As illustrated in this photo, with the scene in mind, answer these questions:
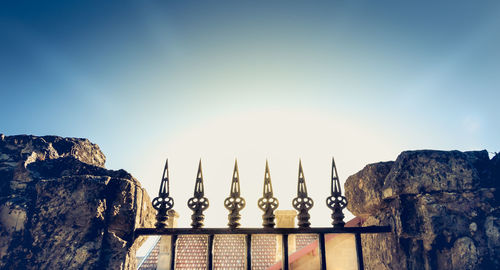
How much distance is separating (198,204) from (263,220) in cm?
68

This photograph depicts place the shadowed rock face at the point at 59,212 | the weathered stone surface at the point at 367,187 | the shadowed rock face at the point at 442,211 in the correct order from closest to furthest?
the shadowed rock face at the point at 59,212 < the shadowed rock face at the point at 442,211 < the weathered stone surface at the point at 367,187

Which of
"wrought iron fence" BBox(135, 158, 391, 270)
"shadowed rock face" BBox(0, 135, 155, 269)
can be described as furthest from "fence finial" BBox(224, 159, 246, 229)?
"shadowed rock face" BBox(0, 135, 155, 269)

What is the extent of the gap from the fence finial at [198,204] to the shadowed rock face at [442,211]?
1.90 m

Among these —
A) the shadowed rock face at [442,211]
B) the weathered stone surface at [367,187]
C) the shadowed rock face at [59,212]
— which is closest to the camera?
the shadowed rock face at [59,212]

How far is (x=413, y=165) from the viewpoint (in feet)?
9.23

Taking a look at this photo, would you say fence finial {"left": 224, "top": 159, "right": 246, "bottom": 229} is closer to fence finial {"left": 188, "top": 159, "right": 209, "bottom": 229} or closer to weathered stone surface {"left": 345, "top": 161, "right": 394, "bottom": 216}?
fence finial {"left": 188, "top": 159, "right": 209, "bottom": 229}

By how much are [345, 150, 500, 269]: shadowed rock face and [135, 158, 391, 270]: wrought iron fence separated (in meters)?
0.26

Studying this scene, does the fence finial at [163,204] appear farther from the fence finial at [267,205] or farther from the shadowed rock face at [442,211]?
the shadowed rock face at [442,211]

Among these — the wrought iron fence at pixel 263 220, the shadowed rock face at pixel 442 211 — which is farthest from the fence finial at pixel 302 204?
the shadowed rock face at pixel 442 211

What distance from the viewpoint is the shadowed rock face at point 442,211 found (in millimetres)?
2531

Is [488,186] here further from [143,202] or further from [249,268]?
[143,202]

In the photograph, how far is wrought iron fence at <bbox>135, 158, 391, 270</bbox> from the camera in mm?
2756

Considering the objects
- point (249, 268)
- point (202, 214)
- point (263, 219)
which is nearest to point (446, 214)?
point (263, 219)

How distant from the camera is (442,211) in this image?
2629 millimetres
